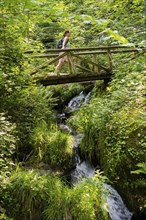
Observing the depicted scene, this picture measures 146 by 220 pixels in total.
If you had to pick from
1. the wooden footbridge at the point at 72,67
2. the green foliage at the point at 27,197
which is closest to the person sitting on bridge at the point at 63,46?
the wooden footbridge at the point at 72,67

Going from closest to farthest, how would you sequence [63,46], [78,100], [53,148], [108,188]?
1. [108,188]
2. [53,148]
3. [63,46]
4. [78,100]

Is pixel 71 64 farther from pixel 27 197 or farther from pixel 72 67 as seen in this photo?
pixel 27 197

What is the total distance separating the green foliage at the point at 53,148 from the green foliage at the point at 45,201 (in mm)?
1301

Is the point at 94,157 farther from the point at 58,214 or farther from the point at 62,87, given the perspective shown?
the point at 62,87

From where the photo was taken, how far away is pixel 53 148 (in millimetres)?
5695

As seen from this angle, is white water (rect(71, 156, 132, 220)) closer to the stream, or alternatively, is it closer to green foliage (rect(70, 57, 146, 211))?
the stream

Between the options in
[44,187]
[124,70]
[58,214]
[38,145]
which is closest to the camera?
[58,214]

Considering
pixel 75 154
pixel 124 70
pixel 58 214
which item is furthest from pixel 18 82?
pixel 124 70

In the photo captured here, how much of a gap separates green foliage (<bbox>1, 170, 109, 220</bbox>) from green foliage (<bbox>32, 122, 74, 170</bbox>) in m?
1.30

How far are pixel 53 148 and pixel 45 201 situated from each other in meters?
1.68

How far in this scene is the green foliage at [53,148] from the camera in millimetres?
5645

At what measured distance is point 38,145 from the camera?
5.75 m

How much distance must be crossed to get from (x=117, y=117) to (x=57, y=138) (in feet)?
4.72

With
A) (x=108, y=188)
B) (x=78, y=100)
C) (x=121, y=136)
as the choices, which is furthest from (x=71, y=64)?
(x=108, y=188)
